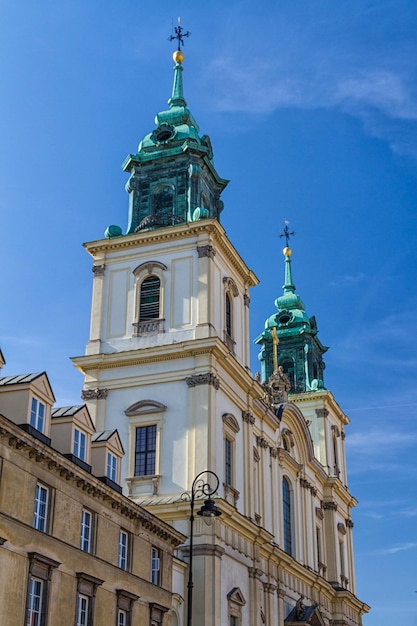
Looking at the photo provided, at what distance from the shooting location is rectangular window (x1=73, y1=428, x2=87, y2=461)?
26.4 metres

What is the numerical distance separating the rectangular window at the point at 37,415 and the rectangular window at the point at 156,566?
691 centimetres

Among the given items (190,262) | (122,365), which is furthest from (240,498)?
(190,262)

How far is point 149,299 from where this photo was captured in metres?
41.4

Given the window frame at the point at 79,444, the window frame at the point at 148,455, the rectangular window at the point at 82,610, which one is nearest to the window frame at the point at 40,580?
the rectangular window at the point at 82,610

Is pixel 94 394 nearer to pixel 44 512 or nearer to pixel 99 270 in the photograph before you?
pixel 99 270

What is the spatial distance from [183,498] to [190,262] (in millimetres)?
10905

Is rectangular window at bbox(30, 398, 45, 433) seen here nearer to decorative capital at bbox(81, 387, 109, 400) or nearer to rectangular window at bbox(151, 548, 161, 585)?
rectangular window at bbox(151, 548, 161, 585)

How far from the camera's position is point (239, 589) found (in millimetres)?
37281

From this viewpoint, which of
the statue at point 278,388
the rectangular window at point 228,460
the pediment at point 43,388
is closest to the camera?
the pediment at point 43,388

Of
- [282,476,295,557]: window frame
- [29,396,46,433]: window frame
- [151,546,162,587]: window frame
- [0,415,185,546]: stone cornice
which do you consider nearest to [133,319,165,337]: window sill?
[0,415,185,546]: stone cornice

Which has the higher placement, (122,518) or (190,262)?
(190,262)

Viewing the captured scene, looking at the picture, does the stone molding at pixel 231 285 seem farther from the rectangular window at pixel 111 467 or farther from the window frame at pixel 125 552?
the window frame at pixel 125 552

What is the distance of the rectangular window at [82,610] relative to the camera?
23.6 metres

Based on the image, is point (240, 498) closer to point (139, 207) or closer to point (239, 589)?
point (239, 589)
